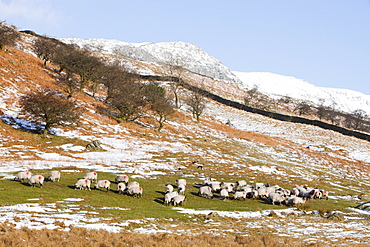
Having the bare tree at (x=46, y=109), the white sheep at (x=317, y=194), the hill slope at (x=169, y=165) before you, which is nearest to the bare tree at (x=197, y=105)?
the hill slope at (x=169, y=165)

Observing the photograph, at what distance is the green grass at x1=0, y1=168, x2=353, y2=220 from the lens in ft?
61.5

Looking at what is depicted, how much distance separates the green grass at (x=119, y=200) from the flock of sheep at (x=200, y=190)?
1.82 feet

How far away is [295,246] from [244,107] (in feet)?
370

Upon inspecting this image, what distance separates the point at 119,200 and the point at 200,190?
844 centimetres

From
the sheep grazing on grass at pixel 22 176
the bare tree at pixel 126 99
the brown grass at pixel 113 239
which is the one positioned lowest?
the sheep grazing on grass at pixel 22 176

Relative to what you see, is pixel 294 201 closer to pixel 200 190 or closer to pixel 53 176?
pixel 200 190

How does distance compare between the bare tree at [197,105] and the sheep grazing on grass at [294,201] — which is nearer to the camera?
the sheep grazing on grass at [294,201]

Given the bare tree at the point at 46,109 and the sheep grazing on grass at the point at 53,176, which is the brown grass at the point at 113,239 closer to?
the sheep grazing on grass at the point at 53,176

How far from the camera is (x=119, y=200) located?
2206cm

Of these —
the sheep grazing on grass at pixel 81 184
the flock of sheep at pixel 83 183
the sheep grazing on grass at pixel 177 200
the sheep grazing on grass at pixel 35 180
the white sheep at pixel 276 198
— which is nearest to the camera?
the sheep grazing on grass at pixel 35 180

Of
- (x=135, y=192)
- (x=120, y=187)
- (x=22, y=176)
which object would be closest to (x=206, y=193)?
(x=135, y=192)

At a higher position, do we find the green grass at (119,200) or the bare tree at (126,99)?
the bare tree at (126,99)

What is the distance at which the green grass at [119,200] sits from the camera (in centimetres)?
1875

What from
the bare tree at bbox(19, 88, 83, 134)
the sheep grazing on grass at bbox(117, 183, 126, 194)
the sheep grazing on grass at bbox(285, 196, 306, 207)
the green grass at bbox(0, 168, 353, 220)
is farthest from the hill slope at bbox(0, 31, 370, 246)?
the bare tree at bbox(19, 88, 83, 134)
